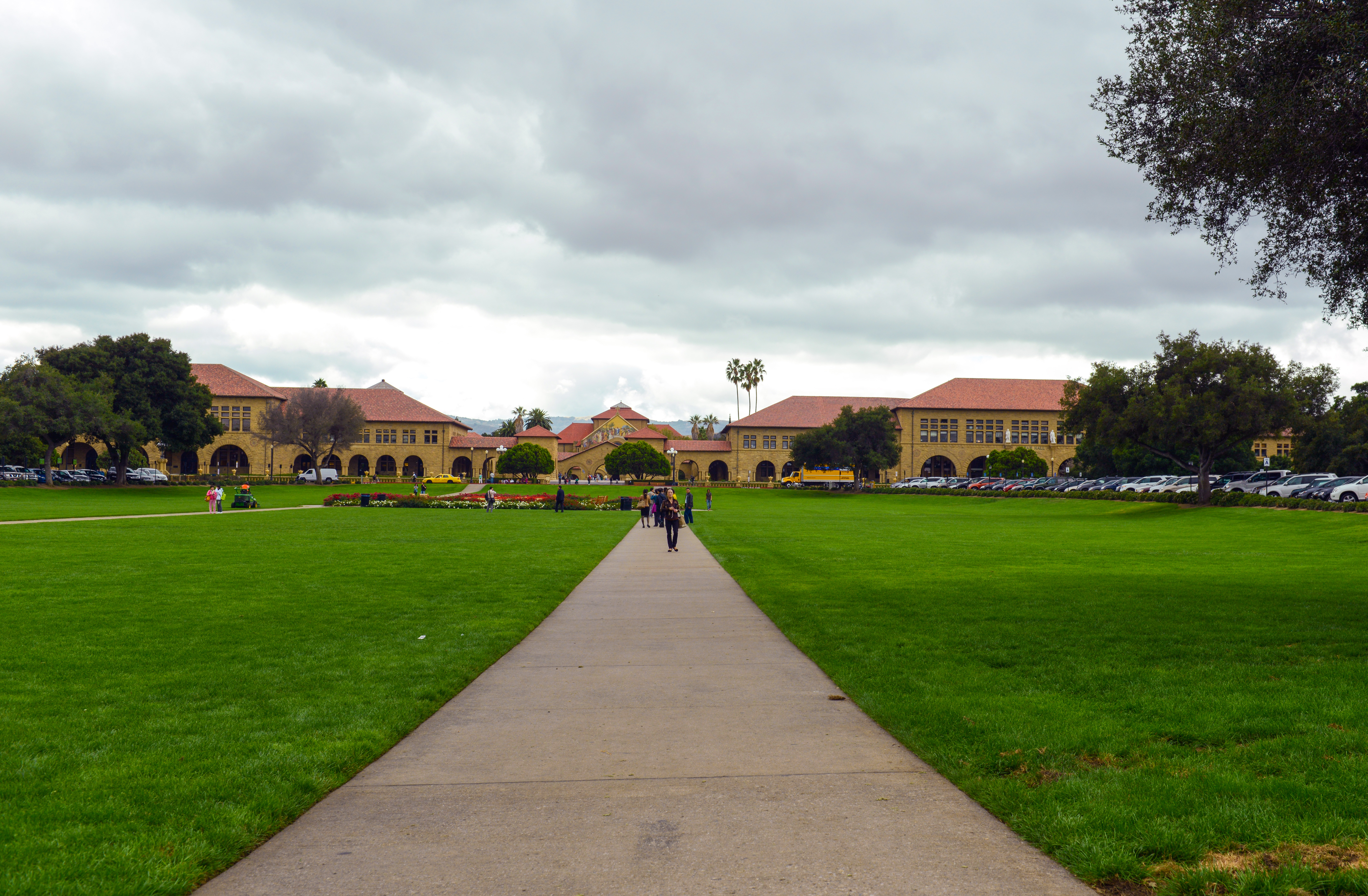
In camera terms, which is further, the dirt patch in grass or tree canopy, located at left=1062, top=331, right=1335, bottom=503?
tree canopy, located at left=1062, top=331, right=1335, bottom=503

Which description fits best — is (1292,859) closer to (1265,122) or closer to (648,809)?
(648,809)

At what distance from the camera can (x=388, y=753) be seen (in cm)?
564

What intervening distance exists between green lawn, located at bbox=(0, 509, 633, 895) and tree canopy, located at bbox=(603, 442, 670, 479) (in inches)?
3019

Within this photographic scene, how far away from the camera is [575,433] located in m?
139

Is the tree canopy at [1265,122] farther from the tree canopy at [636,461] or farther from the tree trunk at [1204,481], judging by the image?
the tree canopy at [636,461]

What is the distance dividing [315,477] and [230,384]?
22.2 meters

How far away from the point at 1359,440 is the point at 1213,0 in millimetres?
Answer: 68831

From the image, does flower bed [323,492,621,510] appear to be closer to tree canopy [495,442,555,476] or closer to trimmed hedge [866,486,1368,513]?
trimmed hedge [866,486,1368,513]

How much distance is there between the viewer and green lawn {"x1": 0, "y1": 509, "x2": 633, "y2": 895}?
421 centimetres


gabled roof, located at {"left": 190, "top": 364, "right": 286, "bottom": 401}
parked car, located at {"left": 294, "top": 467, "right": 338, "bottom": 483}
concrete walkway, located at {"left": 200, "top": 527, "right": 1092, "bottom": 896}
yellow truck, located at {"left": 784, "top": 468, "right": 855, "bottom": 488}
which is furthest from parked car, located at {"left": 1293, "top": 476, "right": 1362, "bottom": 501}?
gabled roof, located at {"left": 190, "top": 364, "right": 286, "bottom": 401}

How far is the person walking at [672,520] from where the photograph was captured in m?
21.4

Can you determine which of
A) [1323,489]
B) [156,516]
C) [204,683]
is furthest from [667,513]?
[1323,489]

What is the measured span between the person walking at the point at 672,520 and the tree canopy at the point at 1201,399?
3152cm

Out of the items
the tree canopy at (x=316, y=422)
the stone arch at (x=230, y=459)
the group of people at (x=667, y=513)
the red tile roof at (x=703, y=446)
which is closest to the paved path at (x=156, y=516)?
the group of people at (x=667, y=513)
